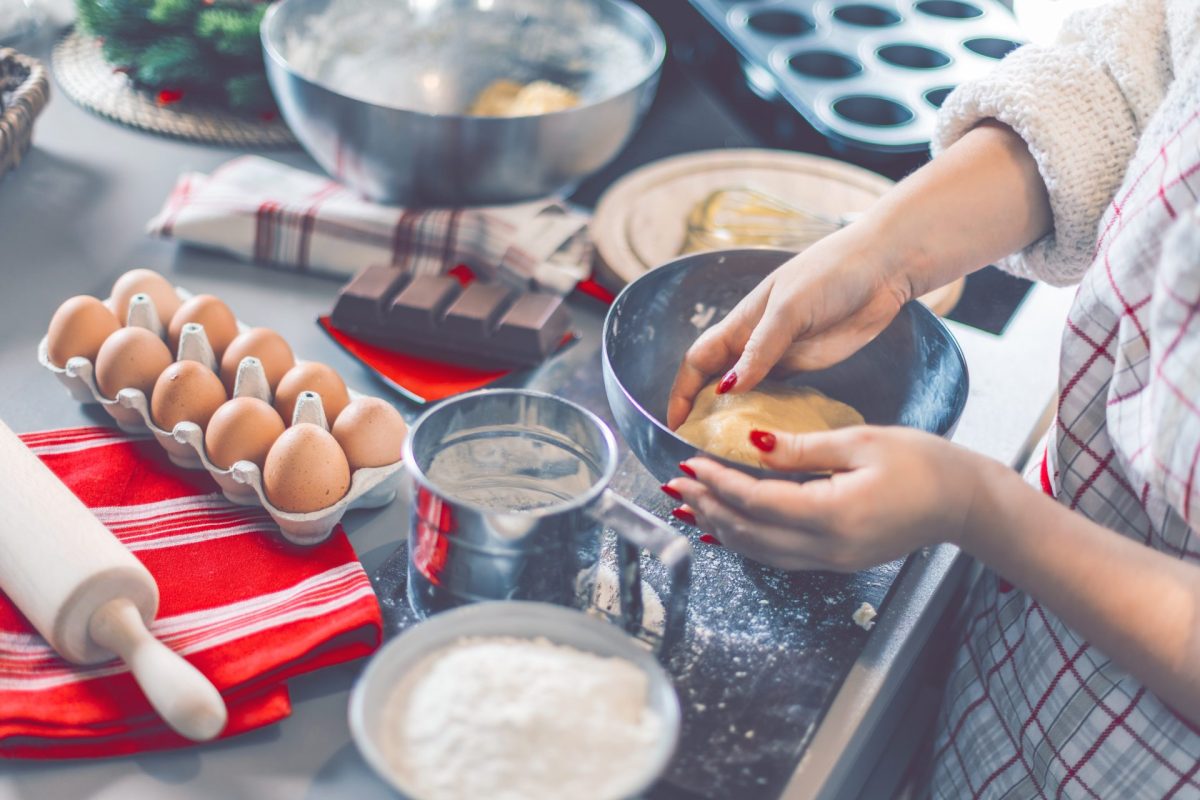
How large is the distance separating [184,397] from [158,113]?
736mm

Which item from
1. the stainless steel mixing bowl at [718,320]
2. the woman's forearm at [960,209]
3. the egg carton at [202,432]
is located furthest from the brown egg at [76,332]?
the woman's forearm at [960,209]

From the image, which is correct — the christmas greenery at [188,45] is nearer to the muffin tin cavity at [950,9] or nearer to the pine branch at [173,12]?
the pine branch at [173,12]

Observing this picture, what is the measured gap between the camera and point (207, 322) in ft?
3.11

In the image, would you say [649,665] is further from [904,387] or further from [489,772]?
[904,387]

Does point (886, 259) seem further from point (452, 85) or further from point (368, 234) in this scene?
point (452, 85)

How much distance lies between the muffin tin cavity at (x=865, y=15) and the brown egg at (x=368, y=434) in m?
1.11

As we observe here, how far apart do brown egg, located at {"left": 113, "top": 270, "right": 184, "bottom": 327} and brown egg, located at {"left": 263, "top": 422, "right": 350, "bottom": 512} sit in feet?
0.80

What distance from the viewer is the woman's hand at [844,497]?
0.65 metres

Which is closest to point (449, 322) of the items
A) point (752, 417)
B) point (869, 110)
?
point (752, 417)

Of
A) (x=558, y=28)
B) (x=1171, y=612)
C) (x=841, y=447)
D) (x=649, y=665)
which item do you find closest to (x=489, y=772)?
(x=649, y=665)

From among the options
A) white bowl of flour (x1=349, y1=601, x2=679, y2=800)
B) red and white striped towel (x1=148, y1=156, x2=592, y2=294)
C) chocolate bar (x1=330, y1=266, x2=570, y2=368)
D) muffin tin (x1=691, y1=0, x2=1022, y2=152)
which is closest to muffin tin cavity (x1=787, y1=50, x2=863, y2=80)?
muffin tin (x1=691, y1=0, x2=1022, y2=152)

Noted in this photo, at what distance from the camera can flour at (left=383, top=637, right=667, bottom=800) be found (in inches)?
20.6

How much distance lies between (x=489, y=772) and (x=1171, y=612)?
42cm

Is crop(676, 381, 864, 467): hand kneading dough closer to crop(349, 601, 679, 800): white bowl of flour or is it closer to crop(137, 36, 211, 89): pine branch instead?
crop(349, 601, 679, 800): white bowl of flour
